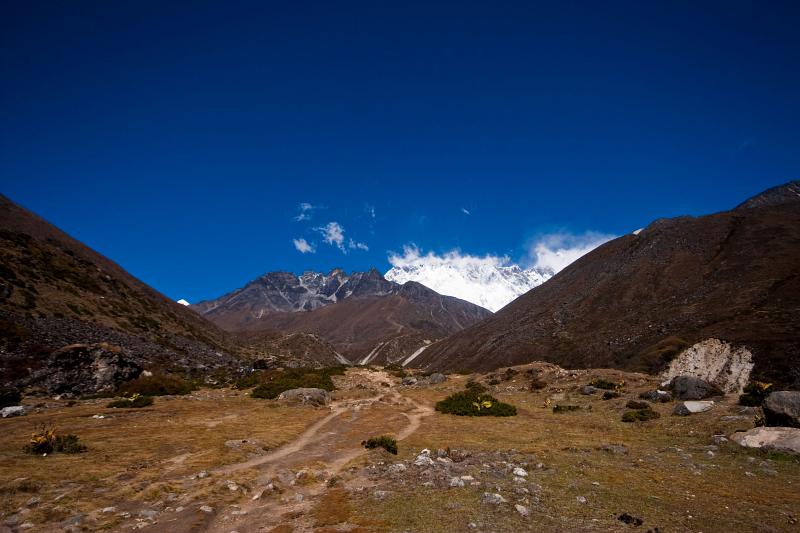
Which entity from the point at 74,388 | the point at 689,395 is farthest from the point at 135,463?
the point at 689,395

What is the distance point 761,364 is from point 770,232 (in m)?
81.9

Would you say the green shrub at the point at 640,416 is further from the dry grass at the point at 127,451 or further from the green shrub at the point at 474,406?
the dry grass at the point at 127,451

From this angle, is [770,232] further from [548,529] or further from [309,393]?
[548,529]

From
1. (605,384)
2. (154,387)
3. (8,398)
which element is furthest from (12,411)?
(605,384)

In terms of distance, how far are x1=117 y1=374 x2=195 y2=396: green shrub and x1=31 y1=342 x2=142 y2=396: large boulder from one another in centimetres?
164

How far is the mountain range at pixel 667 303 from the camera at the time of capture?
68938mm

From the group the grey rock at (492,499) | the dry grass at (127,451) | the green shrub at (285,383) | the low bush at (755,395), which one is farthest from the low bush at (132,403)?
the low bush at (755,395)

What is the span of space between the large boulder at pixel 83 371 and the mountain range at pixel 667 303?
7141 cm

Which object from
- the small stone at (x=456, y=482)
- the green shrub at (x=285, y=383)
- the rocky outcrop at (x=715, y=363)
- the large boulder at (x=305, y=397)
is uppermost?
the green shrub at (x=285, y=383)

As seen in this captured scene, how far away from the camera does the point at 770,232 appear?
373ft

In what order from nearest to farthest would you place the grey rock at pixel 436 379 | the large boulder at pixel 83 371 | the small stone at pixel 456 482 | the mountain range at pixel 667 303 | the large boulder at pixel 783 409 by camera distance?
the small stone at pixel 456 482, the large boulder at pixel 783 409, the large boulder at pixel 83 371, the grey rock at pixel 436 379, the mountain range at pixel 667 303

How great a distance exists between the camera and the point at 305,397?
33531 mm

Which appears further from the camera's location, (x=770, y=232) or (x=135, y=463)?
(x=770, y=232)

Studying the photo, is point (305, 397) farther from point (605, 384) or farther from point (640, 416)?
point (605, 384)
